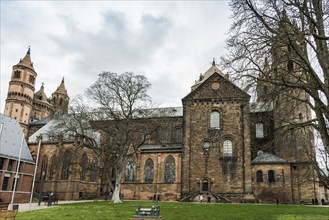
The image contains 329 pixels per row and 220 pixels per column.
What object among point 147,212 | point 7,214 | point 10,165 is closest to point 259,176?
point 147,212

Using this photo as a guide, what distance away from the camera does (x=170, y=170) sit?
45.5 meters

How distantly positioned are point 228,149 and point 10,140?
98.6 ft

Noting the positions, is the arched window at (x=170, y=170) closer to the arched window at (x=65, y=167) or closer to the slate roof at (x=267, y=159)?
the slate roof at (x=267, y=159)

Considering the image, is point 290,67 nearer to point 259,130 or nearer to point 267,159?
point 267,159

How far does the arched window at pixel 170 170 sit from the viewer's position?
44950 mm

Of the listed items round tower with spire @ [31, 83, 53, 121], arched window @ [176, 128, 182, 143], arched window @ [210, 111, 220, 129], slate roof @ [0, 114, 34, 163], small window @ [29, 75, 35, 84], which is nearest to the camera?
slate roof @ [0, 114, 34, 163]

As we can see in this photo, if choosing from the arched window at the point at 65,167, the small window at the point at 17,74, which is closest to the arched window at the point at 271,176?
the arched window at the point at 65,167

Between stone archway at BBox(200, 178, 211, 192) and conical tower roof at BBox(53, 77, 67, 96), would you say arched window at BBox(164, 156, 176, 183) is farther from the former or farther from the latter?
conical tower roof at BBox(53, 77, 67, 96)

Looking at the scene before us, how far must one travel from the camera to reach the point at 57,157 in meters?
47.7

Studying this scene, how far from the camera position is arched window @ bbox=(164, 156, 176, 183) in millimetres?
44950

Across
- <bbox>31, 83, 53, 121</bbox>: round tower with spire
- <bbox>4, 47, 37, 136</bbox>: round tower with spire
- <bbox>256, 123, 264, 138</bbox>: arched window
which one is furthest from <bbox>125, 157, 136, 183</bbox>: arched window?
<bbox>31, 83, 53, 121</bbox>: round tower with spire

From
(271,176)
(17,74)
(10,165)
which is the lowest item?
(10,165)

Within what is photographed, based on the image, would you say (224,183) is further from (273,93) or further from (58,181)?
(273,93)

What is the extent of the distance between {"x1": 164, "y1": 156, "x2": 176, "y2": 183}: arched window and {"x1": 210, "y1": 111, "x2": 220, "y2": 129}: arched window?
788 centimetres
